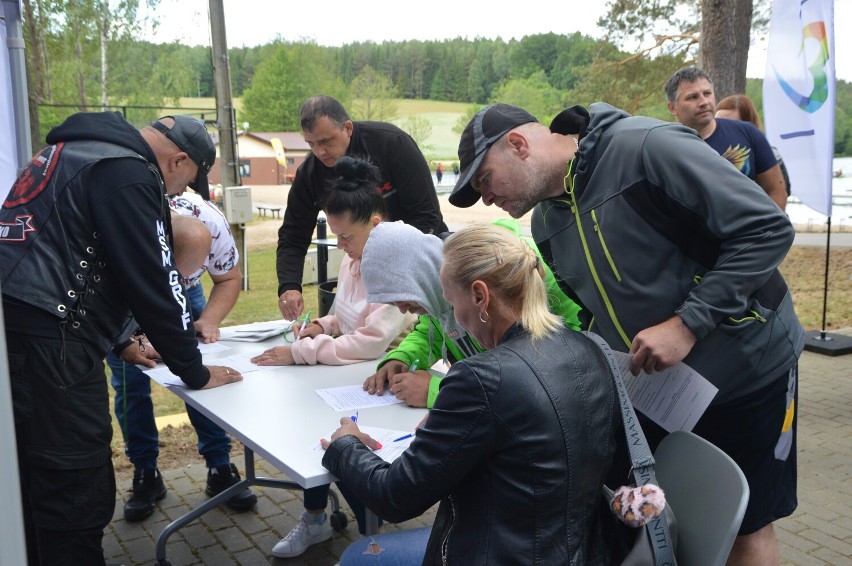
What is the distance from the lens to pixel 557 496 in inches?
55.9

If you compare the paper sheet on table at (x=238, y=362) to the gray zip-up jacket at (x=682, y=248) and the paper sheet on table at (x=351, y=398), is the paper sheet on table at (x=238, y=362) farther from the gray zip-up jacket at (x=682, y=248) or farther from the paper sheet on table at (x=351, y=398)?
the gray zip-up jacket at (x=682, y=248)

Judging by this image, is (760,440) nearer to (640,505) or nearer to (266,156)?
(640,505)

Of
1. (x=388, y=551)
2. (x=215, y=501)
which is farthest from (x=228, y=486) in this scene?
(x=388, y=551)

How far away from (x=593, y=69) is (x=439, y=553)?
44.5 feet

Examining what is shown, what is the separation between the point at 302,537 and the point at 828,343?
4.84 meters

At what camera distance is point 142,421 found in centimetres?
326

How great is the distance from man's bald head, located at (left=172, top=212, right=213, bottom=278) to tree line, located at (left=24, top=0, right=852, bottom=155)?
5.03m

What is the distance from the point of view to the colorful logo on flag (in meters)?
5.01

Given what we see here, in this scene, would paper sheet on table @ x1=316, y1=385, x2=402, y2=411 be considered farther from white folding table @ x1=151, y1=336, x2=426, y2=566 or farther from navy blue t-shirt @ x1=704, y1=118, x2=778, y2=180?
navy blue t-shirt @ x1=704, y1=118, x2=778, y2=180

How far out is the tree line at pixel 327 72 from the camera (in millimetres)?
12531

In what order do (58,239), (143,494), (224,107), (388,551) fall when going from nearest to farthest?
(388,551)
(58,239)
(143,494)
(224,107)

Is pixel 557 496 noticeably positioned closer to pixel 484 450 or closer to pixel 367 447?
pixel 484 450

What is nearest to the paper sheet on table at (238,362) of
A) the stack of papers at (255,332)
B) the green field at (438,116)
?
the stack of papers at (255,332)

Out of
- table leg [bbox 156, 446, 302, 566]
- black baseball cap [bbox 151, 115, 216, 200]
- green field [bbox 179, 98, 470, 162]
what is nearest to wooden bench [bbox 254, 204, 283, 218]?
table leg [bbox 156, 446, 302, 566]
